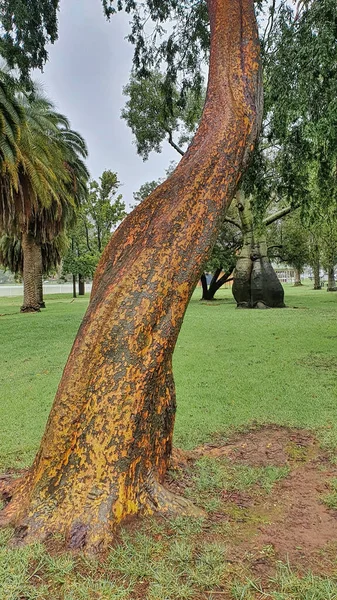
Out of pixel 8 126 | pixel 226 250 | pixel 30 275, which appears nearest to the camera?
pixel 8 126

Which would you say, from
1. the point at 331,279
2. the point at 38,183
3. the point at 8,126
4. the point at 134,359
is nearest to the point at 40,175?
the point at 38,183

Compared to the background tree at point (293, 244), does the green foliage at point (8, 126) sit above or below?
above

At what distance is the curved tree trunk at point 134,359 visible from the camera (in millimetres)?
2184

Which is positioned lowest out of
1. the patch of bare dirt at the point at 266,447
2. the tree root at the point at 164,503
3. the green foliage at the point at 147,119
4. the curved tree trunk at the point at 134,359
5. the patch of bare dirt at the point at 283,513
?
the patch of bare dirt at the point at 266,447

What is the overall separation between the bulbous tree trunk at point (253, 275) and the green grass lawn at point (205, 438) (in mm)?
5417

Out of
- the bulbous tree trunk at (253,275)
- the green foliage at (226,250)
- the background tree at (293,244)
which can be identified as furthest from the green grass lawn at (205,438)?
the background tree at (293,244)

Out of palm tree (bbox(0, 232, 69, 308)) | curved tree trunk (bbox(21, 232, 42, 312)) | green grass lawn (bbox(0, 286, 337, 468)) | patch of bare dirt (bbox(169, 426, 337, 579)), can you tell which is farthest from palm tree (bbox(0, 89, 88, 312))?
patch of bare dirt (bbox(169, 426, 337, 579))

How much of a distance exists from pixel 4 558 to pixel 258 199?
595 cm

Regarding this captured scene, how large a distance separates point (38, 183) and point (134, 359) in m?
11.8

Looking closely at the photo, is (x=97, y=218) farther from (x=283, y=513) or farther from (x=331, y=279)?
(x=283, y=513)

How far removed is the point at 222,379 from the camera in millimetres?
5926

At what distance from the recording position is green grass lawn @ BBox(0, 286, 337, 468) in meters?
4.26

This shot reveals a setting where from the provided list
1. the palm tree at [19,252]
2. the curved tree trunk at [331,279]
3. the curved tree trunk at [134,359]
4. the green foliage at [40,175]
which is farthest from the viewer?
the curved tree trunk at [331,279]

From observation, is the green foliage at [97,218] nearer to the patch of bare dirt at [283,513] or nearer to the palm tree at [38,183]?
the palm tree at [38,183]
